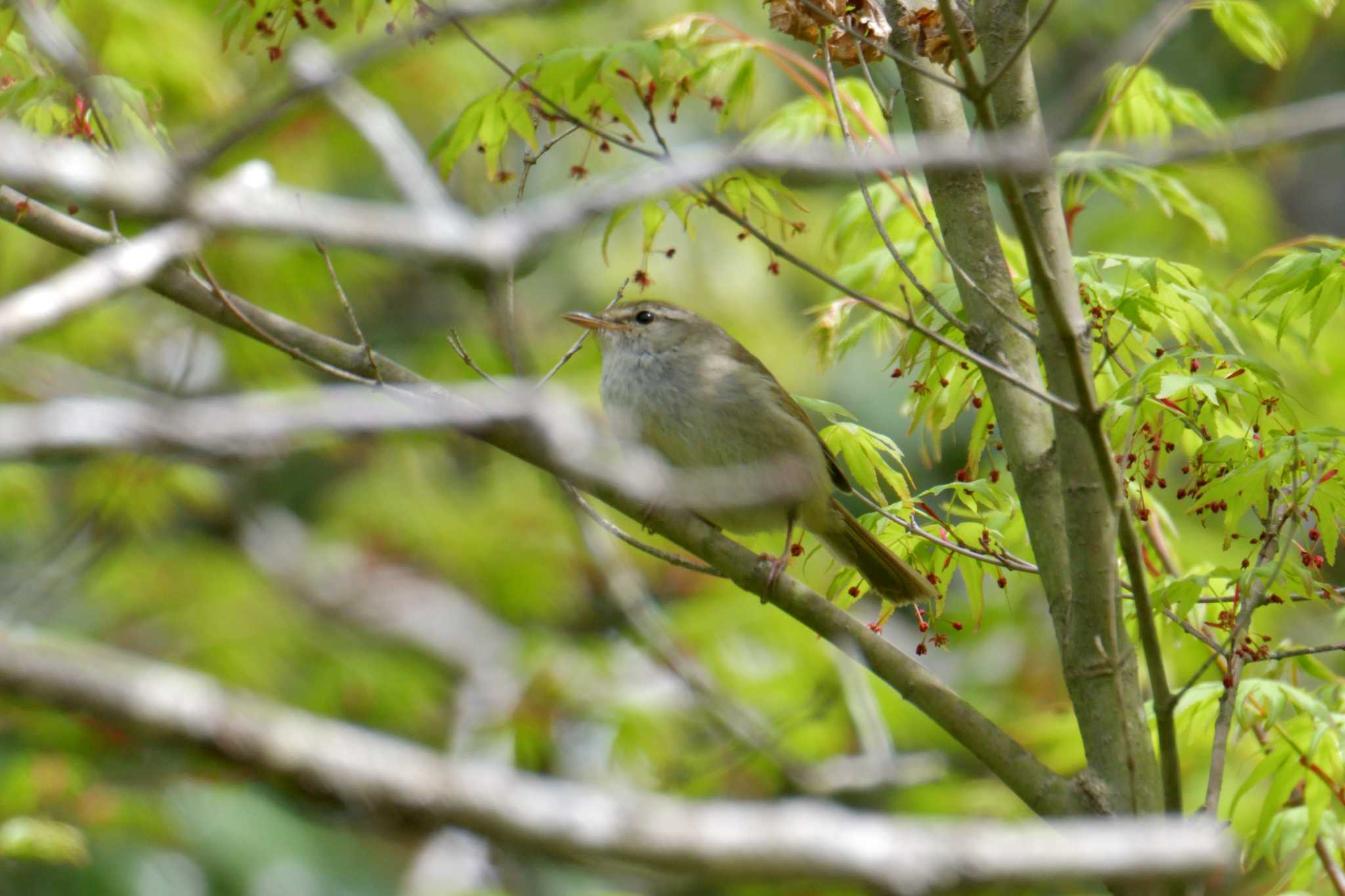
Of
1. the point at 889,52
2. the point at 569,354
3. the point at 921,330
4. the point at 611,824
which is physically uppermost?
the point at 889,52

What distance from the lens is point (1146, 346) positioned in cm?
322

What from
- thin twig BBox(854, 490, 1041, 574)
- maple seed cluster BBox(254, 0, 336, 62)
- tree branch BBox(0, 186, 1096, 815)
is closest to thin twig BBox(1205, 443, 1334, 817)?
tree branch BBox(0, 186, 1096, 815)

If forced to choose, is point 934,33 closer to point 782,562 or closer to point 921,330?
point 921,330

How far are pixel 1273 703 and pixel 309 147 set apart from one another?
20.6ft

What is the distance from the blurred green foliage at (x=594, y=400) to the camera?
315cm

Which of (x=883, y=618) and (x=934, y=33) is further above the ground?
(x=934, y=33)

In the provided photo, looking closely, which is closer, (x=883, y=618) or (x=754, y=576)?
(x=754, y=576)

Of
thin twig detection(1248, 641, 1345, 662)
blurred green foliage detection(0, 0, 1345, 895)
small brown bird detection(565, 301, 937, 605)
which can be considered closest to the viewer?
thin twig detection(1248, 641, 1345, 662)

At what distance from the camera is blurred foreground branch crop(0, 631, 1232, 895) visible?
1051mm

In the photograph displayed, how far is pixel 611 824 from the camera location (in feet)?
3.54

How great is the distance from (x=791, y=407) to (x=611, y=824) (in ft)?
10.3

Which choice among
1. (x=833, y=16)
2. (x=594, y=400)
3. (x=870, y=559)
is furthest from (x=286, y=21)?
(x=594, y=400)

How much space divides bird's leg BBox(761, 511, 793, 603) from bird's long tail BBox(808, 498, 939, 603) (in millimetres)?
98

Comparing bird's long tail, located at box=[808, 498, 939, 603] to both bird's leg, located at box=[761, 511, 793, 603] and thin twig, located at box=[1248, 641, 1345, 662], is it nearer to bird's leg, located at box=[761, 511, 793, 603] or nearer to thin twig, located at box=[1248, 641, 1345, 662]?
bird's leg, located at box=[761, 511, 793, 603]
